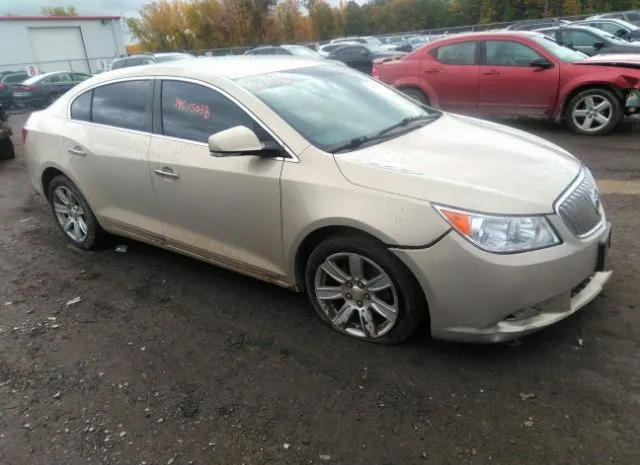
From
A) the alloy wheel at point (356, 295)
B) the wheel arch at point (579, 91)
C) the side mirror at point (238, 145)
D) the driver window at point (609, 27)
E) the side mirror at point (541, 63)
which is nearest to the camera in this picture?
the alloy wheel at point (356, 295)

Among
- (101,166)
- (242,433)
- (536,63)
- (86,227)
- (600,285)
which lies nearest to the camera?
(242,433)

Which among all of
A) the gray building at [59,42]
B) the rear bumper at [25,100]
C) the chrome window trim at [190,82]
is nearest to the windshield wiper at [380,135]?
the chrome window trim at [190,82]

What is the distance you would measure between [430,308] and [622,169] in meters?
4.73

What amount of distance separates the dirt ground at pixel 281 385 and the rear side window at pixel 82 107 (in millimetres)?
1472

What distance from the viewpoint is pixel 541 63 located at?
8219 mm

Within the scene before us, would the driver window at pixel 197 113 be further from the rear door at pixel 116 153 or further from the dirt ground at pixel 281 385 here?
the dirt ground at pixel 281 385

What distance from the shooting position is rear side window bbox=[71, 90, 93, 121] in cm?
453

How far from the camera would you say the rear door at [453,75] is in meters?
8.92

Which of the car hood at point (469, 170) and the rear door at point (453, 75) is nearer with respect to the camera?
the car hood at point (469, 170)

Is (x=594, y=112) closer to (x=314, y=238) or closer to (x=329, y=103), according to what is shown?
(x=329, y=103)

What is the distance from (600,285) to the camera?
120 inches

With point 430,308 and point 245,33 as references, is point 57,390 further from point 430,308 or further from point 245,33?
point 245,33

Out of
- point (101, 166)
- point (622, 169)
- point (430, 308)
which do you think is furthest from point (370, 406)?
point (622, 169)

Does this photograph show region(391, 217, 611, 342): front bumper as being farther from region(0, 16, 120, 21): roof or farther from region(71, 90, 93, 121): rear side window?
region(0, 16, 120, 21): roof
